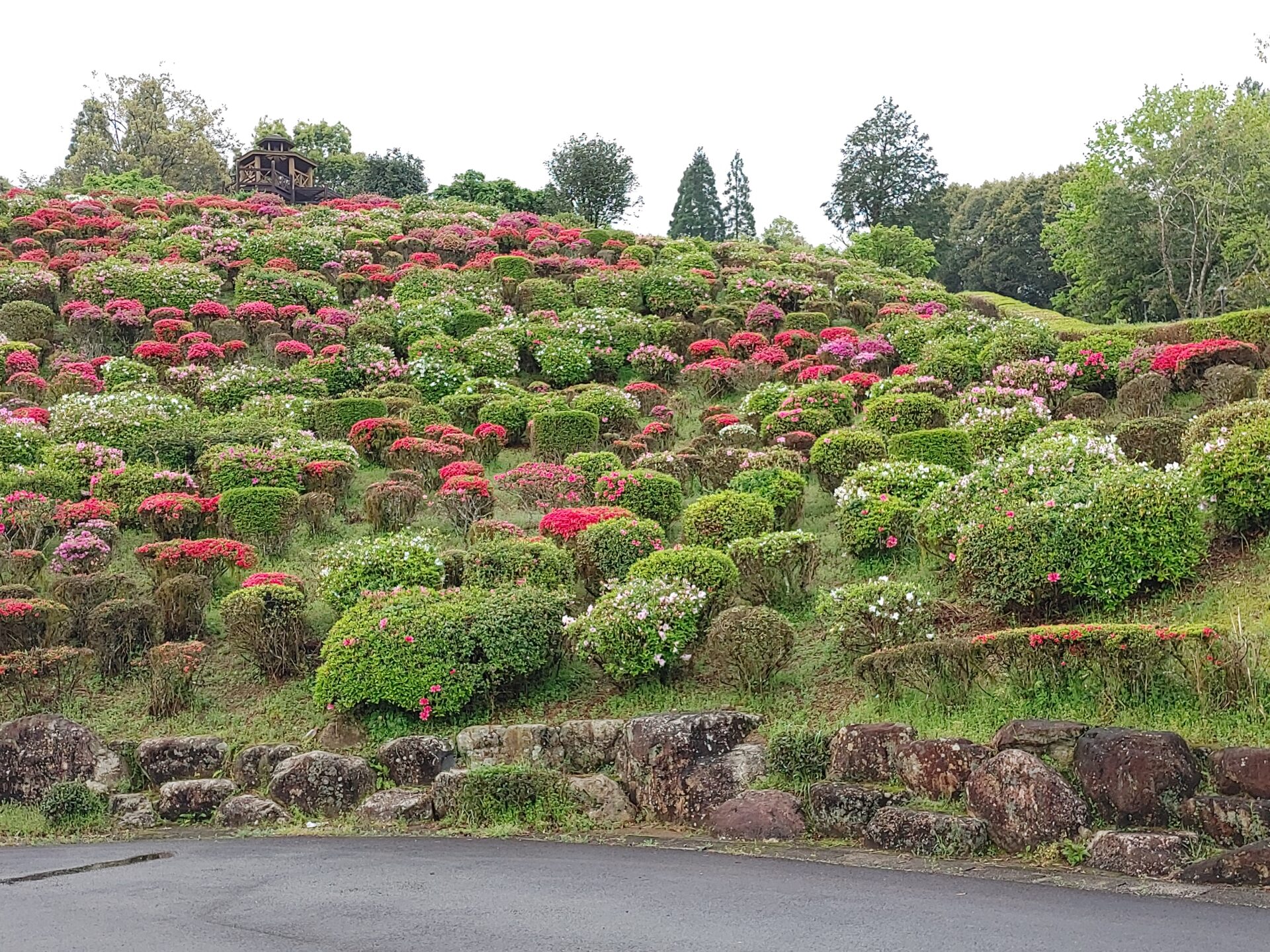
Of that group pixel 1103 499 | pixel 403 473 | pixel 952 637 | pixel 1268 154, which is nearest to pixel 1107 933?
pixel 952 637

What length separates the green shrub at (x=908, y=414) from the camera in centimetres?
1387

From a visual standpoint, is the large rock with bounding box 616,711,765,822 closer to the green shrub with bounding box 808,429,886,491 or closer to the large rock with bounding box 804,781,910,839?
the large rock with bounding box 804,781,910,839

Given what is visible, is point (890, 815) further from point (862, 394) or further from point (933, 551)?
point (862, 394)

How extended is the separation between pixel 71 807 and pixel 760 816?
598 centimetres

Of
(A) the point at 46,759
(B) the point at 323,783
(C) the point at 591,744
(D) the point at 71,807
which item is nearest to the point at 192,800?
(D) the point at 71,807

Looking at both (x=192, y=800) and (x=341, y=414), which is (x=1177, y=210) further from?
(x=192, y=800)

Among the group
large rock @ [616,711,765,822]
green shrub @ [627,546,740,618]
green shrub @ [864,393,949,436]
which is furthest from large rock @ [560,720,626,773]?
green shrub @ [864,393,949,436]

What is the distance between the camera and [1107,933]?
17.1 feet

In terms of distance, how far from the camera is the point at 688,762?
8508 millimetres

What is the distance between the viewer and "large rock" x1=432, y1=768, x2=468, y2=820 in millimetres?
8828

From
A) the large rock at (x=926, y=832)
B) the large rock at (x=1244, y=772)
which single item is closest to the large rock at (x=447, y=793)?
the large rock at (x=926, y=832)

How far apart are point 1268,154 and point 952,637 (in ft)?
85.4

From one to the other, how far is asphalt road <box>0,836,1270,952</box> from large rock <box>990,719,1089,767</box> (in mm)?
1100

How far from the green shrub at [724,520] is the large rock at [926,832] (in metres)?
4.23
